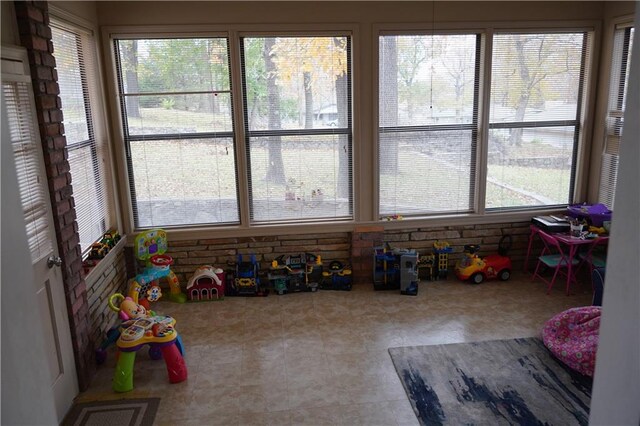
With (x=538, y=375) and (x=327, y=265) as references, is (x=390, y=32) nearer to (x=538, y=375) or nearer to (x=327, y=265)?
(x=327, y=265)

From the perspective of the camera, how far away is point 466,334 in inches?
149

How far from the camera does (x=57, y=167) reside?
2973 millimetres

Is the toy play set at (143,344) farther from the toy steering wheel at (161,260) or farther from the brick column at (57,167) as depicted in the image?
the toy steering wheel at (161,260)

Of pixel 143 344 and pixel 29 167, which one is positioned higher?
pixel 29 167

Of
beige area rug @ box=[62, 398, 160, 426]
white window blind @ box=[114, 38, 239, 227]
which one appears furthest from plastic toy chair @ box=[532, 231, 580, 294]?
beige area rug @ box=[62, 398, 160, 426]

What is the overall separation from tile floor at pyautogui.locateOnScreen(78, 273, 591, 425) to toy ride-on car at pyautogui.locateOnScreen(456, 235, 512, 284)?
9 centimetres

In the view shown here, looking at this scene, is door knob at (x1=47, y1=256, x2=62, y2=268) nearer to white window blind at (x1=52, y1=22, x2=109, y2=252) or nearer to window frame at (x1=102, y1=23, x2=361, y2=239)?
white window blind at (x1=52, y1=22, x2=109, y2=252)

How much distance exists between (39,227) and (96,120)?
1567mm

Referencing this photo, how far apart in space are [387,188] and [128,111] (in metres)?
2.48

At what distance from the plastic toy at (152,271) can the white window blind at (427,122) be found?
6.81 ft

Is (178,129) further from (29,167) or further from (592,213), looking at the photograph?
(592,213)

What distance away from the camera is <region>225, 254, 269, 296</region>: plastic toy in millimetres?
4559

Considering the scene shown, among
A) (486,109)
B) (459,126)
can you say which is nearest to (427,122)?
(459,126)

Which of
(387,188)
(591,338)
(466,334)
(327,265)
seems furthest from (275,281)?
(591,338)
